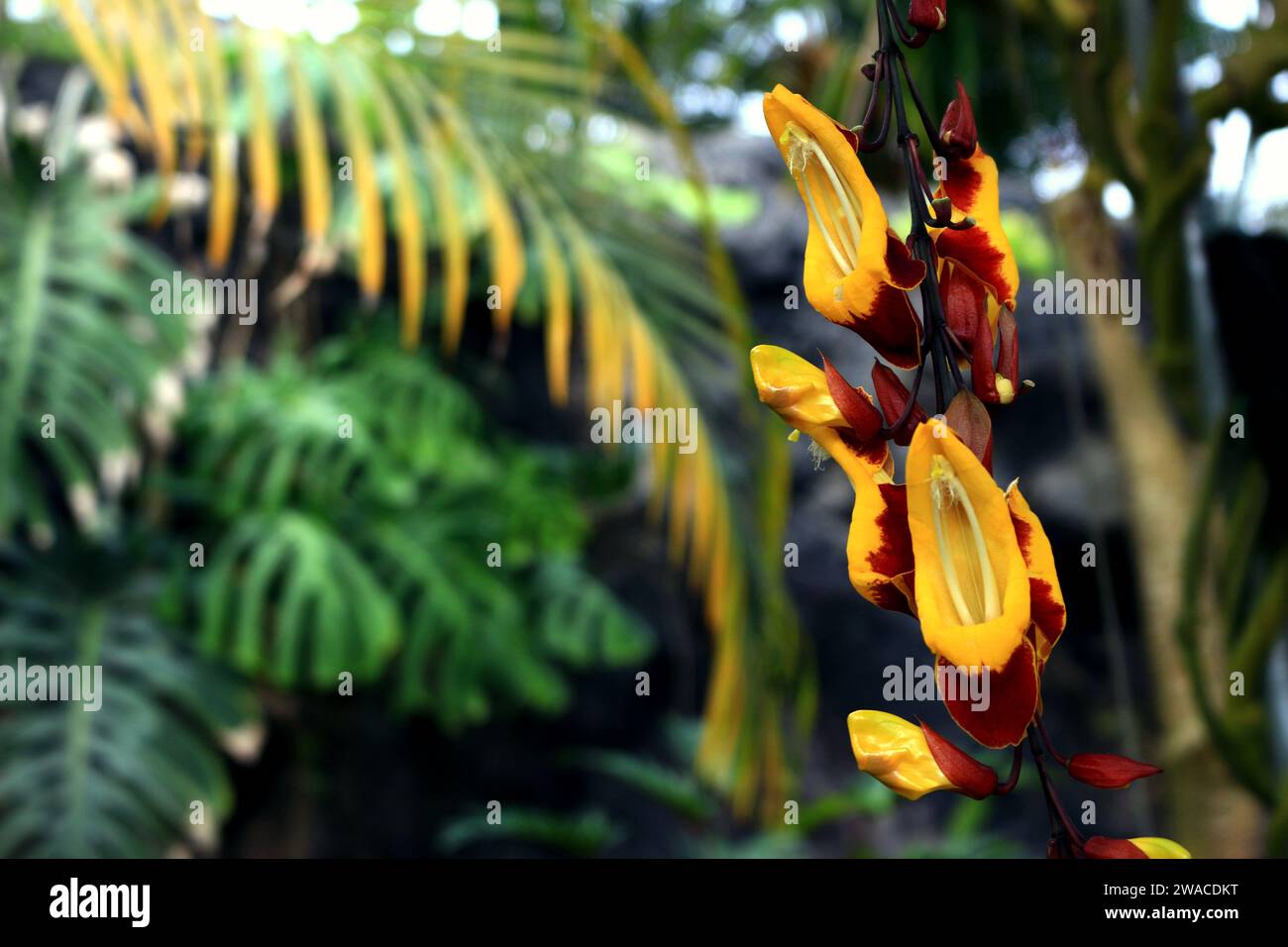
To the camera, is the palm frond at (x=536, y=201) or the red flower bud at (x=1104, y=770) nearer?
the red flower bud at (x=1104, y=770)

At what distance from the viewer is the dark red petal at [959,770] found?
180 millimetres

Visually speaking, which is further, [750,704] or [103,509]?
[103,509]

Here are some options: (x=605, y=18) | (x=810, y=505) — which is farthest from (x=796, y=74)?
(x=605, y=18)

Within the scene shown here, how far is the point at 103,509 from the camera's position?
209 cm

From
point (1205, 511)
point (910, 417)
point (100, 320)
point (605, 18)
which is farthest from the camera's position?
point (100, 320)

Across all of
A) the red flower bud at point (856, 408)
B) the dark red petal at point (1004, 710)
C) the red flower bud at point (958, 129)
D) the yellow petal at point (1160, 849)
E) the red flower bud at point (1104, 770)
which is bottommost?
the yellow petal at point (1160, 849)

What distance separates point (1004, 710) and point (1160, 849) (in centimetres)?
5

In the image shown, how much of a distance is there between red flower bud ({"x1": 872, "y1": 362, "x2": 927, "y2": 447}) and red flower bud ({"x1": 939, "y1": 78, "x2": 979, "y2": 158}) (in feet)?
0.14

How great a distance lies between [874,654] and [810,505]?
384 millimetres

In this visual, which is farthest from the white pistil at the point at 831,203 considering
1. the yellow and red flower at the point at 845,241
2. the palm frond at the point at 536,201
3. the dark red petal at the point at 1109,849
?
the palm frond at the point at 536,201

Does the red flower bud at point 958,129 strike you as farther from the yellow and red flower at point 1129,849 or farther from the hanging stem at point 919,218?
the yellow and red flower at point 1129,849

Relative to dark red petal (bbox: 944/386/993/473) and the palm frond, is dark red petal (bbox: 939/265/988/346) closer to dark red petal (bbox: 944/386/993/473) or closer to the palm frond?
dark red petal (bbox: 944/386/993/473)

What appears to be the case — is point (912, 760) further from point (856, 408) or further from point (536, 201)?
point (536, 201)

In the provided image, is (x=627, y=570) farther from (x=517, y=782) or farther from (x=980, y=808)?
(x=980, y=808)
